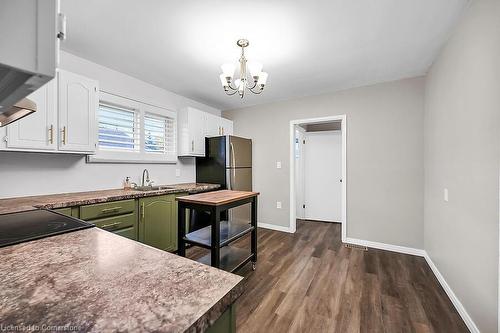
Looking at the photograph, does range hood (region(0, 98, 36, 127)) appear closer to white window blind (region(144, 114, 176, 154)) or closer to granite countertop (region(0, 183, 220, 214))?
granite countertop (region(0, 183, 220, 214))

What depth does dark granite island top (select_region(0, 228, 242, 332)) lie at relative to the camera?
0.41m

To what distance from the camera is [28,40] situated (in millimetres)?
362

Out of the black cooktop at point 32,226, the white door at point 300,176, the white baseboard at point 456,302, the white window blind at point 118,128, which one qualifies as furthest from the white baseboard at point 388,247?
the white window blind at point 118,128

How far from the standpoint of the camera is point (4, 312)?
429 millimetres

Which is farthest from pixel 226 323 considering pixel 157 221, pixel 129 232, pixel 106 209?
pixel 157 221

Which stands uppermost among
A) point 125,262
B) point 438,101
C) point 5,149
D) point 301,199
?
point 438,101

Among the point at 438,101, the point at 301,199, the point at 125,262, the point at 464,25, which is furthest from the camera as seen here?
the point at 301,199

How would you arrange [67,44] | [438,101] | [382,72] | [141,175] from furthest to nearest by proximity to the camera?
[141,175] → [382,72] → [438,101] → [67,44]

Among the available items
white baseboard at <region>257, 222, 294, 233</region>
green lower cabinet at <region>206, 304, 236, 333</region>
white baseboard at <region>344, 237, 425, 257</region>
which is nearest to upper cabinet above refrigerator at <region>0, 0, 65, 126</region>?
green lower cabinet at <region>206, 304, 236, 333</region>

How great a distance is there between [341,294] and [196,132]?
9.64 feet

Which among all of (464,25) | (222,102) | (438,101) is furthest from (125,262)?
(222,102)

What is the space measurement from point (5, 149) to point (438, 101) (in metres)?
4.12

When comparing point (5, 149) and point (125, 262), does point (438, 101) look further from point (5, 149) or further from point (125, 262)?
point (5, 149)

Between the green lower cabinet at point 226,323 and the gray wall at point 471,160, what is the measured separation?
1680 millimetres
